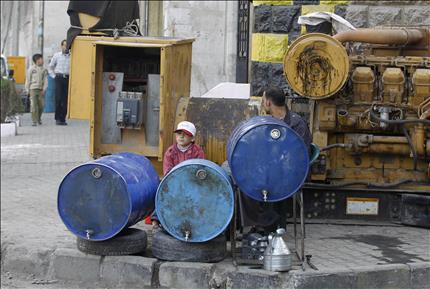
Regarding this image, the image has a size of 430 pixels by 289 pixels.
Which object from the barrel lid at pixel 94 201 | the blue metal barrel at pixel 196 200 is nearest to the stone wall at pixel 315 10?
the blue metal barrel at pixel 196 200

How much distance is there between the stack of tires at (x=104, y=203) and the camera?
701cm

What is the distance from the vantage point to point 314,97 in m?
8.28

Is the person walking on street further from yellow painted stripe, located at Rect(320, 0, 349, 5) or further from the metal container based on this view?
the metal container

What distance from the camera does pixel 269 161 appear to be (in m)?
6.84

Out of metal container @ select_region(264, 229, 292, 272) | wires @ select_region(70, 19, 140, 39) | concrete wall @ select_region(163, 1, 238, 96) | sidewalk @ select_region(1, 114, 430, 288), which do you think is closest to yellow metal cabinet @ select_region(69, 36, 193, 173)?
wires @ select_region(70, 19, 140, 39)

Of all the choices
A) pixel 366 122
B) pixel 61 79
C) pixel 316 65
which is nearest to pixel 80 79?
pixel 316 65

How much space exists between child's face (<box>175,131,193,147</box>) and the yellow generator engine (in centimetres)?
117

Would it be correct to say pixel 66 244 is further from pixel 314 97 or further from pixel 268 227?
pixel 314 97

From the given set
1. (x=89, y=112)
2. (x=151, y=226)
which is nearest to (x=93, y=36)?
(x=89, y=112)

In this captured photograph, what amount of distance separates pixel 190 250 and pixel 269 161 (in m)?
0.98

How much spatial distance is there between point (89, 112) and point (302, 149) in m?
2.67

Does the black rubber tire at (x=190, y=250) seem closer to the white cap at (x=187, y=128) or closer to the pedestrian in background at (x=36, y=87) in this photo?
the white cap at (x=187, y=128)

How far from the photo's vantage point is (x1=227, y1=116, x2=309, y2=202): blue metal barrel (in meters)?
6.84

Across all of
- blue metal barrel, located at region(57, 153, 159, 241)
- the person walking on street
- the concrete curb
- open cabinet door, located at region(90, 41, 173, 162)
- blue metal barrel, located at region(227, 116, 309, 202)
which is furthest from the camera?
the person walking on street
